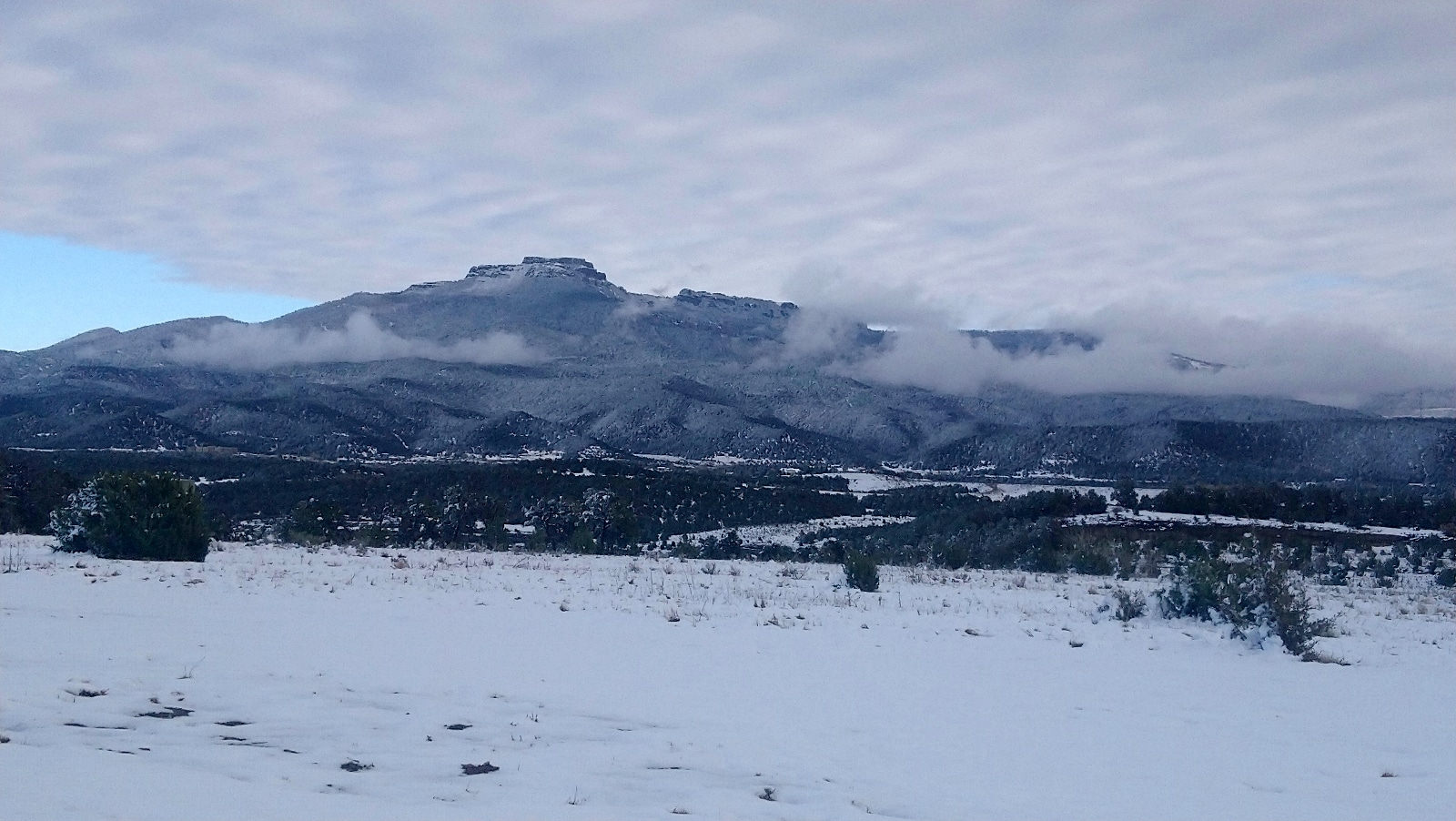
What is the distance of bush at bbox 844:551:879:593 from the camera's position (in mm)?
17344

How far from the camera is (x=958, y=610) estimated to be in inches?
585

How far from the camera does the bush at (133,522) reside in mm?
17875

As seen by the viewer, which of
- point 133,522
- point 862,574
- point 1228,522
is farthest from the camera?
point 1228,522

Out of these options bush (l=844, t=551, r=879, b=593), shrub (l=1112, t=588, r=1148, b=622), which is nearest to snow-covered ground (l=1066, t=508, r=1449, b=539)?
bush (l=844, t=551, r=879, b=593)

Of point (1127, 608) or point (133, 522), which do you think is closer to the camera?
point (1127, 608)

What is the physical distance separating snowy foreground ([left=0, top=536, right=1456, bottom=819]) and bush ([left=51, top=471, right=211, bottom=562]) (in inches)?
101

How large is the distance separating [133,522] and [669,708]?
14.0 meters

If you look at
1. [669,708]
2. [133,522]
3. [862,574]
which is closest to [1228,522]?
[862,574]

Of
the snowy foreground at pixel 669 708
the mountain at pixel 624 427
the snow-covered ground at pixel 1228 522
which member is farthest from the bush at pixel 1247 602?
the mountain at pixel 624 427

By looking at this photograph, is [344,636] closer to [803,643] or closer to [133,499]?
[803,643]

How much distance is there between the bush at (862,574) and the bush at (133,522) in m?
11.9

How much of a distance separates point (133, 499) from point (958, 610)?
1511cm

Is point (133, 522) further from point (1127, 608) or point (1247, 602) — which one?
point (1247, 602)

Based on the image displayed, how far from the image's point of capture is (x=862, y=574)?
1744cm
